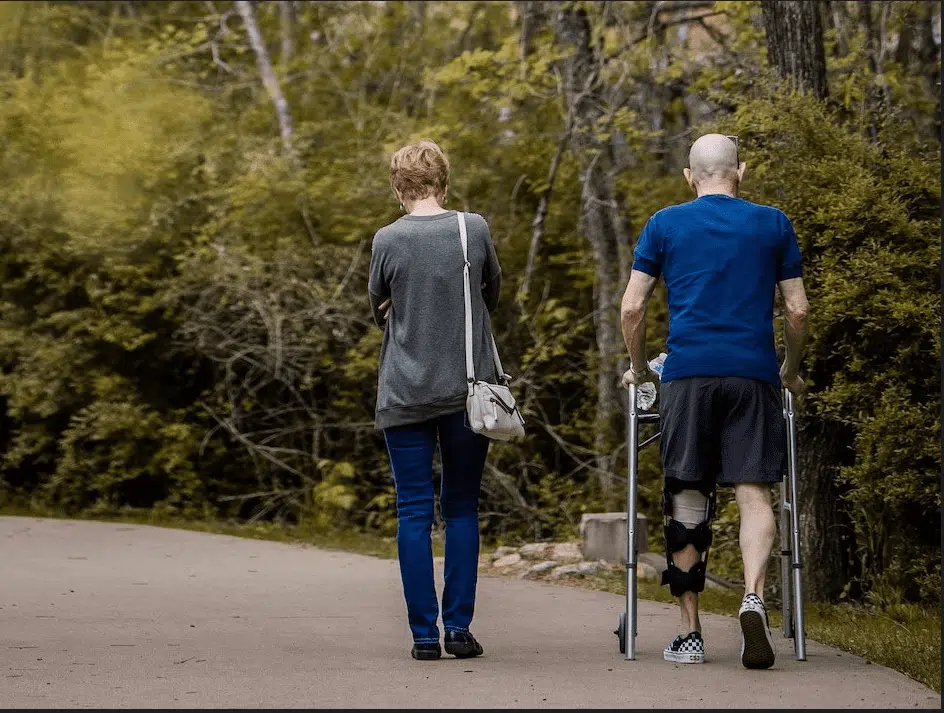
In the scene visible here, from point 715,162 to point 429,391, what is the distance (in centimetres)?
141

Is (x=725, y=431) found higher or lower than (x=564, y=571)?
higher

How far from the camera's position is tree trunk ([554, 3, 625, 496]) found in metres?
13.4

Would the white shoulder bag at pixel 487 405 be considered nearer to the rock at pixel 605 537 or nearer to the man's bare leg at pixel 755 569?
the man's bare leg at pixel 755 569

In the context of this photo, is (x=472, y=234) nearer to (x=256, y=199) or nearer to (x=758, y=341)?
(x=758, y=341)

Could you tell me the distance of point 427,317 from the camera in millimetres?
→ 5637

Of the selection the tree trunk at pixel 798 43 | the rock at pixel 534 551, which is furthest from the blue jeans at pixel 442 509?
the rock at pixel 534 551

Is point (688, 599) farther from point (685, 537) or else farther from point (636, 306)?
point (636, 306)

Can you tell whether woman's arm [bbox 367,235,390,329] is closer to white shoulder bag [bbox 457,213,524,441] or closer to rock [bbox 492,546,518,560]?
white shoulder bag [bbox 457,213,524,441]

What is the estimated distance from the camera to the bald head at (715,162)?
18.1 feet

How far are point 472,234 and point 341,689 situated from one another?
74.1 inches

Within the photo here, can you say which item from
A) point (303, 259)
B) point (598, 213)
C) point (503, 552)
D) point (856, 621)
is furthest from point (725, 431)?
point (303, 259)

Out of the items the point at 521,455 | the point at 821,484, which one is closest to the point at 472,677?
the point at 821,484

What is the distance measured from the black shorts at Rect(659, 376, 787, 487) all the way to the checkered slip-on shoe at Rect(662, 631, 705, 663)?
0.58m

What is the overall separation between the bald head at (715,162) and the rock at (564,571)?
14.9 feet
